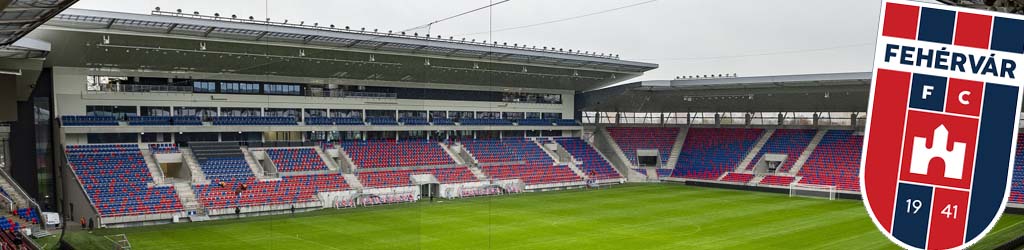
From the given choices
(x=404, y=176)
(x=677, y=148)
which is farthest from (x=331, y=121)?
(x=677, y=148)

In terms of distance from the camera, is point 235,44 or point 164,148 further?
point 164,148

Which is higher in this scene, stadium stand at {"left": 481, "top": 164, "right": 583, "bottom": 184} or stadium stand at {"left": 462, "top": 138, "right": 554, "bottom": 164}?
stadium stand at {"left": 462, "top": 138, "right": 554, "bottom": 164}

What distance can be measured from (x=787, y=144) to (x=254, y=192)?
2084cm

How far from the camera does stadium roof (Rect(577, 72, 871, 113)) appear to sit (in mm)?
22781

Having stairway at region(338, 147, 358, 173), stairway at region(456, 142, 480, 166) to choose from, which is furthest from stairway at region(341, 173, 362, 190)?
stairway at region(456, 142, 480, 166)

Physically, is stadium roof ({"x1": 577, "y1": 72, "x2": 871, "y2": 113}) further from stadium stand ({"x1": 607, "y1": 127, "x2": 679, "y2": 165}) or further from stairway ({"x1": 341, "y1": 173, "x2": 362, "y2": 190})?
stairway ({"x1": 341, "y1": 173, "x2": 362, "y2": 190})

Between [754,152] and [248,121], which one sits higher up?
[248,121]

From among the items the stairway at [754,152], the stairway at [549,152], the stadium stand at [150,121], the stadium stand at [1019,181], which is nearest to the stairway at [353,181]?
the stadium stand at [150,121]

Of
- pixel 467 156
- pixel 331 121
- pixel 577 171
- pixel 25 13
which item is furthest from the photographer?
pixel 577 171

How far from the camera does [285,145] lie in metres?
17.6

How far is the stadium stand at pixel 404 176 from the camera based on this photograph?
1442cm

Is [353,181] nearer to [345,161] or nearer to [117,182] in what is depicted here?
[345,161]

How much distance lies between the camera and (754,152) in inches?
1094

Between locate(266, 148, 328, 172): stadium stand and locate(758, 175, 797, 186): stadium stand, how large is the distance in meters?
16.6
